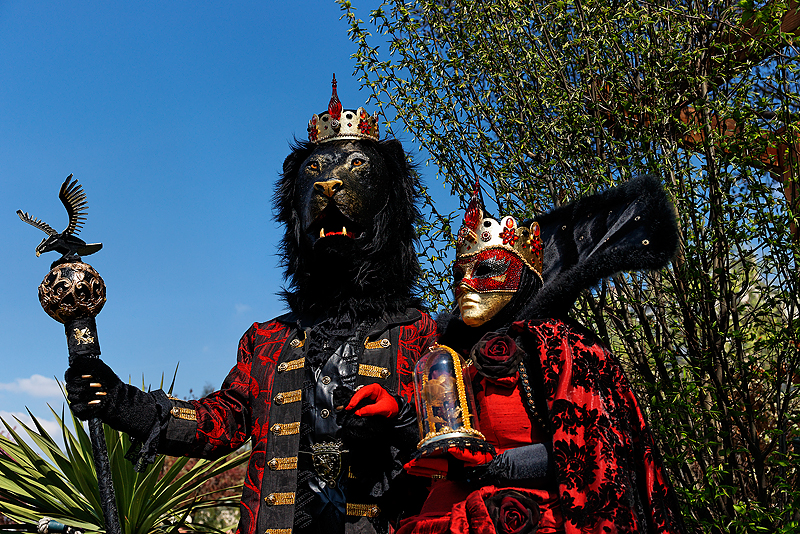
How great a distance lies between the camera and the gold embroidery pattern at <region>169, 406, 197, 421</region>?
2881 mm

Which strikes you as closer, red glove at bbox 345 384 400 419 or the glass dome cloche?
the glass dome cloche

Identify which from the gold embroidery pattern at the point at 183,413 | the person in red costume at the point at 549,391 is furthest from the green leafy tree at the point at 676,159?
the gold embroidery pattern at the point at 183,413

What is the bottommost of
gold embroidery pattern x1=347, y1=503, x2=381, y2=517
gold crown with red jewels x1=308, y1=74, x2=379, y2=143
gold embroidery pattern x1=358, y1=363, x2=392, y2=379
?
gold embroidery pattern x1=347, y1=503, x2=381, y2=517

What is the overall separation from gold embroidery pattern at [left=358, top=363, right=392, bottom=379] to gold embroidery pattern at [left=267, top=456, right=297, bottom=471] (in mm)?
417

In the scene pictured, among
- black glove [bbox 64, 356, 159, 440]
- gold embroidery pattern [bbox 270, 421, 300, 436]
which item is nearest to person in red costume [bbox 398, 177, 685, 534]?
gold embroidery pattern [bbox 270, 421, 300, 436]

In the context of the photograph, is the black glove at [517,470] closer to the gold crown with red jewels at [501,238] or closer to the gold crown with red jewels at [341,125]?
the gold crown with red jewels at [501,238]

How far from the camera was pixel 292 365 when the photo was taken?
300 centimetres

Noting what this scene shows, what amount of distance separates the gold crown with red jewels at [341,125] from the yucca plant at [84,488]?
2521 mm

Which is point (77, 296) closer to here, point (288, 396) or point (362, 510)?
point (288, 396)

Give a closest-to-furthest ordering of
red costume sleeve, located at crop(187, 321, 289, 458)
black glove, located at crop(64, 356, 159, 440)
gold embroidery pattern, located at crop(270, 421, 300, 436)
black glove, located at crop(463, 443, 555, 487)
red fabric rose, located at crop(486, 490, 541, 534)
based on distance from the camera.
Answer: red fabric rose, located at crop(486, 490, 541, 534) → black glove, located at crop(463, 443, 555, 487) → black glove, located at crop(64, 356, 159, 440) → gold embroidery pattern, located at crop(270, 421, 300, 436) → red costume sleeve, located at crop(187, 321, 289, 458)

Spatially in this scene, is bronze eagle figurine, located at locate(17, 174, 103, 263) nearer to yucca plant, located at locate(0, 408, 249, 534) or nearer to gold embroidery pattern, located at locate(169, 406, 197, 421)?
gold embroidery pattern, located at locate(169, 406, 197, 421)

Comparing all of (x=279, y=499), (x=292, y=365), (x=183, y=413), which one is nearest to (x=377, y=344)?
(x=292, y=365)

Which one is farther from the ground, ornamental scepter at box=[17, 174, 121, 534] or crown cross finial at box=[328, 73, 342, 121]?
crown cross finial at box=[328, 73, 342, 121]

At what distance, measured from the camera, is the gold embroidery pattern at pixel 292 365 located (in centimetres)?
298
